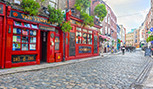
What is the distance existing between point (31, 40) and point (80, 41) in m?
6.80

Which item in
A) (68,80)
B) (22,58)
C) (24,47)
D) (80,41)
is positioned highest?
(80,41)

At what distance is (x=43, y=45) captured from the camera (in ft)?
36.1

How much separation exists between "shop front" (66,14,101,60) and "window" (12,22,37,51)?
13.4 feet

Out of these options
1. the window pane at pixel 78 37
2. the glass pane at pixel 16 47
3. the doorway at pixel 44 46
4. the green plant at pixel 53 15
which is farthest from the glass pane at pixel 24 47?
the window pane at pixel 78 37

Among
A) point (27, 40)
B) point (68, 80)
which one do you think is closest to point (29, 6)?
point (27, 40)

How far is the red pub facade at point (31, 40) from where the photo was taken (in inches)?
286

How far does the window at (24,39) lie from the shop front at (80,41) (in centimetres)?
408

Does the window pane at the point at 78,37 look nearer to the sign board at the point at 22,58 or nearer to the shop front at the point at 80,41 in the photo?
the shop front at the point at 80,41

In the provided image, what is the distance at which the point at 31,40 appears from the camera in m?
8.97

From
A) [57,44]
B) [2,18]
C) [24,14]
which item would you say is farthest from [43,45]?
[2,18]

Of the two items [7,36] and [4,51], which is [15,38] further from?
[4,51]

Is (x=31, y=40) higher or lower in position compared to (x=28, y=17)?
lower

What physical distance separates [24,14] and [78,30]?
6957 millimetres

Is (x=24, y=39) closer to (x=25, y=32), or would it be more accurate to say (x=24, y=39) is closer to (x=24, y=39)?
(x=24, y=39)
